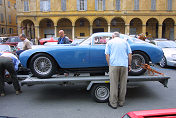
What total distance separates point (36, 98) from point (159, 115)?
397cm

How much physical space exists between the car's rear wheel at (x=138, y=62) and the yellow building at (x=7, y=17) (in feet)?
113

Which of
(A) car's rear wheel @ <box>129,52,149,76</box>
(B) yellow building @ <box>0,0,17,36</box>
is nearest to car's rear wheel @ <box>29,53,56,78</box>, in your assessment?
(A) car's rear wheel @ <box>129,52,149,76</box>

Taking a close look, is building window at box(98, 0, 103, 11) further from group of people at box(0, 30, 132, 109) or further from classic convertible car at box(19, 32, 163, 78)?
group of people at box(0, 30, 132, 109)

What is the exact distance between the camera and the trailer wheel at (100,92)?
183 inches

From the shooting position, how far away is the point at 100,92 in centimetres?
469

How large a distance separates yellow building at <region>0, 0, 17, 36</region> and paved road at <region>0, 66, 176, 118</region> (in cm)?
3295

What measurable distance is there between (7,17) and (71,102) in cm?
4026

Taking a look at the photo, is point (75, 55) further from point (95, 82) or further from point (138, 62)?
point (138, 62)

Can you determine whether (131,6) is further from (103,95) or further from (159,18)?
(103,95)

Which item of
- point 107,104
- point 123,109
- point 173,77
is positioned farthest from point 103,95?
point 173,77

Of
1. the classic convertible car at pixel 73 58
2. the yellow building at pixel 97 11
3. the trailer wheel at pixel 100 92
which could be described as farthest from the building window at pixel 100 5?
the trailer wheel at pixel 100 92

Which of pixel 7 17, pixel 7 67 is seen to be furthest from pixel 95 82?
pixel 7 17

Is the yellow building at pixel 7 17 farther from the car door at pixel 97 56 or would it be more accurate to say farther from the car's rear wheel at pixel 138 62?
the car's rear wheel at pixel 138 62

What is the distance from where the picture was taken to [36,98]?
5.11m
